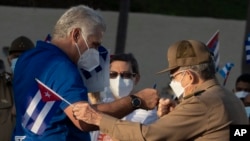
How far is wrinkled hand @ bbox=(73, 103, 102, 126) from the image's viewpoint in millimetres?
4680

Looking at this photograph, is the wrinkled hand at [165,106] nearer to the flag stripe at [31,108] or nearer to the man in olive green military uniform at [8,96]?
the flag stripe at [31,108]

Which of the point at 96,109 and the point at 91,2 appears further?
the point at 91,2

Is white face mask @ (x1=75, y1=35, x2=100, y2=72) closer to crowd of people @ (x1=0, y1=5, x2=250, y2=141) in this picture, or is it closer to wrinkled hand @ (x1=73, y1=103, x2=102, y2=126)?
crowd of people @ (x1=0, y1=5, x2=250, y2=141)

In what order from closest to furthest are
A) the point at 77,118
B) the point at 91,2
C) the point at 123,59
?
the point at 77,118
the point at 123,59
the point at 91,2

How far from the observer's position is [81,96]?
187 inches

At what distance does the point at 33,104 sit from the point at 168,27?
11.6 meters

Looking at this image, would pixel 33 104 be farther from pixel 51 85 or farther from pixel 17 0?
pixel 17 0

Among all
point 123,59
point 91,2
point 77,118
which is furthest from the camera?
point 91,2

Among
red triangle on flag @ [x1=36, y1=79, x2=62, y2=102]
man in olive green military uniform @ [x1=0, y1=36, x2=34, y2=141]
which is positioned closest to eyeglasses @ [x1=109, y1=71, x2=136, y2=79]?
man in olive green military uniform @ [x1=0, y1=36, x2=34, y2=141]

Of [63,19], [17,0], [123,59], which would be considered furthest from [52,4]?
[63,19]

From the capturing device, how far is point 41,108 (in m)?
4.91

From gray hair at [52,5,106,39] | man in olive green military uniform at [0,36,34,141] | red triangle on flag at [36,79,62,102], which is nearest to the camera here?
red triangle on flag at [36,79,62,102]

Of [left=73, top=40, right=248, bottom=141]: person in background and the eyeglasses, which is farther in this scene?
the eyeglasses

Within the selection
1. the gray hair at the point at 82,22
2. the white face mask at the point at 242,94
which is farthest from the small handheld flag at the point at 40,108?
the white face mask at the point at 242,94
